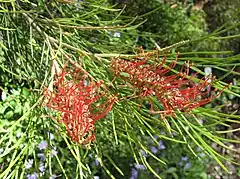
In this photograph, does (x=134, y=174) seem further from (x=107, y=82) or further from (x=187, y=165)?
(x=107, y=82)

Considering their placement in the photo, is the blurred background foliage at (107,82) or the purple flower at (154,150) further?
the purple flower at (154,150)

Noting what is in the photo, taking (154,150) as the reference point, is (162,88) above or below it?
above

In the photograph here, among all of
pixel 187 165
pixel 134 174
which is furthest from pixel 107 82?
pixel 187 165

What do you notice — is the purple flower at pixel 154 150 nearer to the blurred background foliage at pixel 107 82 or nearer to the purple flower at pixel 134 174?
the blurred background foliage at pixel 107 82

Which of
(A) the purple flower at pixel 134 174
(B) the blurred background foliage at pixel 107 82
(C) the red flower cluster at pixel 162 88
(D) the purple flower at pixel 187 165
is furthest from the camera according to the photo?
(D) the purple flower at pixel 187 165

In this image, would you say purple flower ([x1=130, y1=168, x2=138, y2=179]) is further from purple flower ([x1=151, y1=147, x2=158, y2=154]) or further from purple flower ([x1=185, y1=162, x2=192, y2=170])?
purple flower ([x1=185, y1=162, x2=192, y2=170])

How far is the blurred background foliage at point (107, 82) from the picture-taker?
95 centimetres

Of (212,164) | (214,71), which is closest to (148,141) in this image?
(212,164)

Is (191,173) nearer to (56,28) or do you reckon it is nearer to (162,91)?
(56,28)

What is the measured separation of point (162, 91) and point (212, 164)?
198 cm

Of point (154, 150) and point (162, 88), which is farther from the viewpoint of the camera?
point (154, 150)

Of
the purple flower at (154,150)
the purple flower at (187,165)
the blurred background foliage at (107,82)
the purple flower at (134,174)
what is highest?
the blurred background foliage at (107,82)

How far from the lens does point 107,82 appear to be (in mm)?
1014

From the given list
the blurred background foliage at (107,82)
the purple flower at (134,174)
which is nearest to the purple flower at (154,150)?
the blurred background foliage at (107,82)
